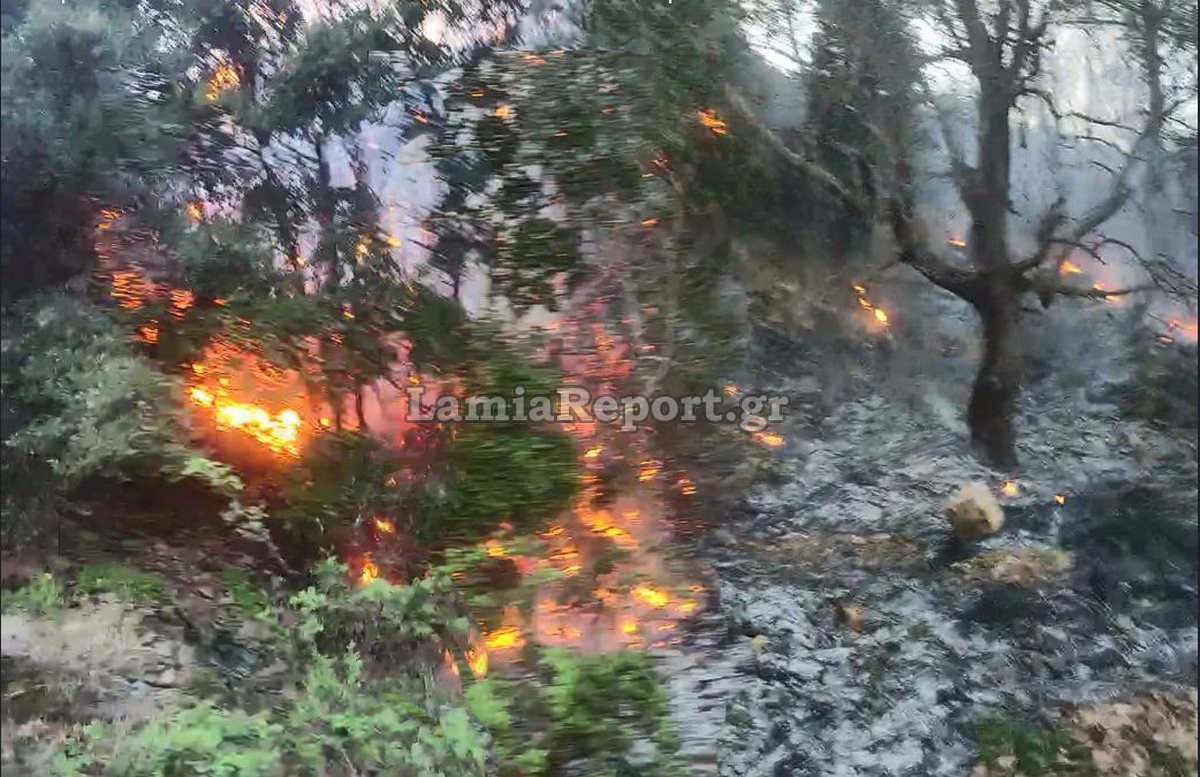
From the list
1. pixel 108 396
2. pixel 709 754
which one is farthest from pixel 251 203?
pixel 709 754

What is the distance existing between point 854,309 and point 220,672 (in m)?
1.75

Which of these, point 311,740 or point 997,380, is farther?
point 997,380

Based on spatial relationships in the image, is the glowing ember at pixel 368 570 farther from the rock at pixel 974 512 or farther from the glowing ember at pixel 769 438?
the rock at pixel 974 512

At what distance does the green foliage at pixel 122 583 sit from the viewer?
191 cm

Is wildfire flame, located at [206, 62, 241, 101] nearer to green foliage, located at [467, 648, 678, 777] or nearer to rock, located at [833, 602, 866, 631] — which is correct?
green foliage, located at [467, 648, 678, 777]

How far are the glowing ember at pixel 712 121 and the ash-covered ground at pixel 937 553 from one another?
20.9 inches

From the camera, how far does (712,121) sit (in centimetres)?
215

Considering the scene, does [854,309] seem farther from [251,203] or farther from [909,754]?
[251,203]

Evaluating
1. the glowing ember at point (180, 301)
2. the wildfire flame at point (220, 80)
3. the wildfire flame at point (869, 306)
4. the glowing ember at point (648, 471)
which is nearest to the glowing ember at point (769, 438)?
the glowing ember at point (648, 471)

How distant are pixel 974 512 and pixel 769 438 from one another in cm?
53

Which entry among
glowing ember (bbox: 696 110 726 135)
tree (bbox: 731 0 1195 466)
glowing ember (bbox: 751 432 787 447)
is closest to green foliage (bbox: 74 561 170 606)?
glowing ember (bbox: 751 432 787 447)

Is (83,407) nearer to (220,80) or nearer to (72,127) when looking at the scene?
(72,127)

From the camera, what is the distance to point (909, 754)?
2.01 m

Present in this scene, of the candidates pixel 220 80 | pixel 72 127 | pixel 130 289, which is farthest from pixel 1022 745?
pixel 72 127
